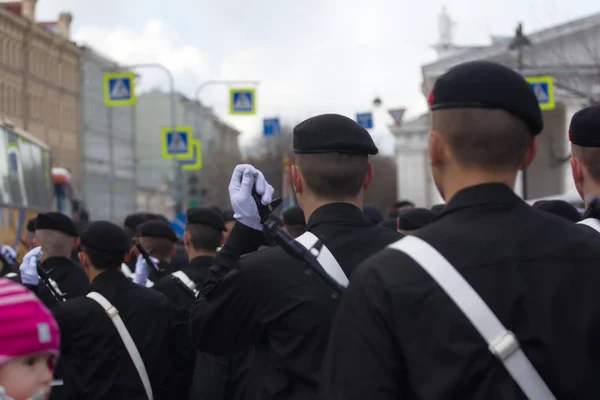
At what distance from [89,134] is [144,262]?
69569 mm

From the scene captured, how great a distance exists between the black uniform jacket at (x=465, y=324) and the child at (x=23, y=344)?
0.68 meters

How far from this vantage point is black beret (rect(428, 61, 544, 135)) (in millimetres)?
2709

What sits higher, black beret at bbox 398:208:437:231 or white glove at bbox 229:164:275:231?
white glove at bbox 229:164:275:231

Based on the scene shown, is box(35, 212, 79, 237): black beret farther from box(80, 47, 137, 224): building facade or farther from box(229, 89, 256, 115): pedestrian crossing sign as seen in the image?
box(80, 47, 137, 224): building facade

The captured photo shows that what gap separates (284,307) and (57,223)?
408cm

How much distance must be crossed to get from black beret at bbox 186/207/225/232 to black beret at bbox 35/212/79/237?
0.80 meters

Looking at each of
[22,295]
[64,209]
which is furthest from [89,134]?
[22,295]

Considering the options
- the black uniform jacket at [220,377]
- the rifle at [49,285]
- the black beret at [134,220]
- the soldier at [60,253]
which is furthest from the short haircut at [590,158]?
the black beret at [134,220]

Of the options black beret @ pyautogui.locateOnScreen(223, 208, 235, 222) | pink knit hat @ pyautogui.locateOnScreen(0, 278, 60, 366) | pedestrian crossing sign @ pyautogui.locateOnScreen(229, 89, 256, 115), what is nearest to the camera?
pink knit hat @ pyautogui.locateOnScreen(0, 278, 60, 366)

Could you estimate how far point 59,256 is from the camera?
7.46 meters

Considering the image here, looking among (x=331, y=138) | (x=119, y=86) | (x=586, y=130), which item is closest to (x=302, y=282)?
(x=331, y=138)

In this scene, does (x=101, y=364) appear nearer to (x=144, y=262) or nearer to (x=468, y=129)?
(x=144, y=262)

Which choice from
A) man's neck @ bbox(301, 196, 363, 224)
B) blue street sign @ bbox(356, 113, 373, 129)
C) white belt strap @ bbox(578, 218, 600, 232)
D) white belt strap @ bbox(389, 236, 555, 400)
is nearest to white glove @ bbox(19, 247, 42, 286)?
man's neck @ bbox(301, 196, 363, 224)

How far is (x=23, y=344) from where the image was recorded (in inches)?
105
